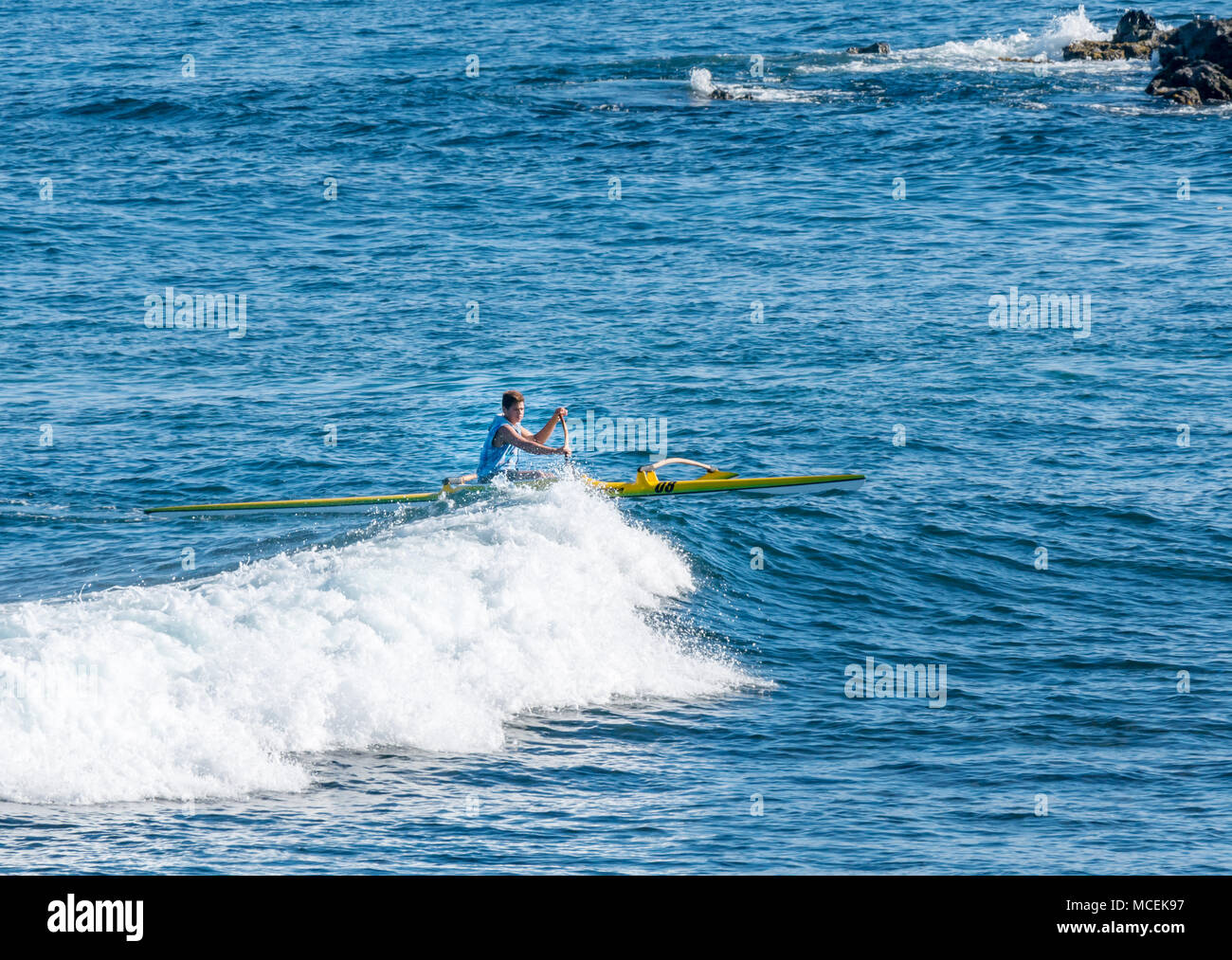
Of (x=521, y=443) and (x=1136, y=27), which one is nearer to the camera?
(x=521, y=443)

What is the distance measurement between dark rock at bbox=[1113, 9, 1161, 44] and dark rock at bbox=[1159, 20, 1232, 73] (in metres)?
3.04

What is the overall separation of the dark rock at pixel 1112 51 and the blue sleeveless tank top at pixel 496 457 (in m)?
31.7

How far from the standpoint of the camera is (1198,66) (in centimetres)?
3925

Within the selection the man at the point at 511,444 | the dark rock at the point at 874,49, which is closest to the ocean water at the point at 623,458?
the man at the point at 511,444

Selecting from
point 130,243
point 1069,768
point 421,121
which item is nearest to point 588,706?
point 1069,768

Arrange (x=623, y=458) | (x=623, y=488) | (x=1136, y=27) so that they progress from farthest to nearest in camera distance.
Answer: (x=1136, y=27)
(x=623, y=458)
(x=623, y=488)

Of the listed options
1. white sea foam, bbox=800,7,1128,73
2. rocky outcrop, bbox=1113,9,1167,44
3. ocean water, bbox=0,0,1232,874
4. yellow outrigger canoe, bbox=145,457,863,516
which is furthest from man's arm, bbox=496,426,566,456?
rocky outcrop, bbox=1113,9,1167,44

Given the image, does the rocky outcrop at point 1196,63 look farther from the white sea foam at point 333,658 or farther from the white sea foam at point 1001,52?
the white sea foam at point 333,658

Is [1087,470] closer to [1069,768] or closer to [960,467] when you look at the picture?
[960,467]

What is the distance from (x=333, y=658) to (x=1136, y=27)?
128ft

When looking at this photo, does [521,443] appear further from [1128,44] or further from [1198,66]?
[1128,44]

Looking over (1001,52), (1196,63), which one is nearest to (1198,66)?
(1196,63)

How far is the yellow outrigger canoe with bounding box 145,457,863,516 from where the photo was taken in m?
18.5

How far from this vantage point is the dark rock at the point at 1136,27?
43656 mm
